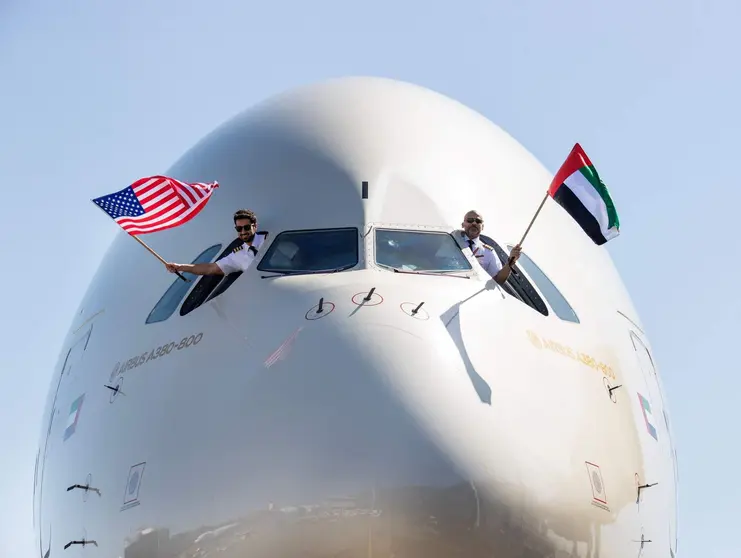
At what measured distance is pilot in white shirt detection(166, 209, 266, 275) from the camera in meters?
10.1

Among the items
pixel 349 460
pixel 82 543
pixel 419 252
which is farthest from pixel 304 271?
pixel 82 543

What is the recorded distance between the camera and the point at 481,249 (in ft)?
33.7

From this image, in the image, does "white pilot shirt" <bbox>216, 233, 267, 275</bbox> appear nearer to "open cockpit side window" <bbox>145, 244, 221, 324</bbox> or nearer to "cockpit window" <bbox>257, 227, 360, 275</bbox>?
"cockpit window" <bbox>257, 227, 360, 275</bbox>

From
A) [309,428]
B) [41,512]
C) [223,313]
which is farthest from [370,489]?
[41,512]

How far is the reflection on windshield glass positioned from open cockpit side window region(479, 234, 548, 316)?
448 mm

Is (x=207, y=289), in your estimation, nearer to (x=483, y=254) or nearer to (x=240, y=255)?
(x=240, y=255)

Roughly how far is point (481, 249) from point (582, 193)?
5.72ft

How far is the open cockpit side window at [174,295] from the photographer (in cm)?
1030

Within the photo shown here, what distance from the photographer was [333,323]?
870 cm

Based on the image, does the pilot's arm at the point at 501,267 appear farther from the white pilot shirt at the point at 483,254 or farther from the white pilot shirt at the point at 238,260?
the white pilot shirt at the point at 238,260

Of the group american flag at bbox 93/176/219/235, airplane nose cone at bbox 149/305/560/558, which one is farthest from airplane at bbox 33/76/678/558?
american flag at bbox 93/176/219/235

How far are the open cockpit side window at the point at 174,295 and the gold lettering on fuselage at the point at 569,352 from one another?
315cm

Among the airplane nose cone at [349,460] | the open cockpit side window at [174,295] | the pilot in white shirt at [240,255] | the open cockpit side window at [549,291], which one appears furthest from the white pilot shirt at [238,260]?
the open cockpit side window at [549,291]

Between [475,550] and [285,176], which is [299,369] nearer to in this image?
[475,550]
